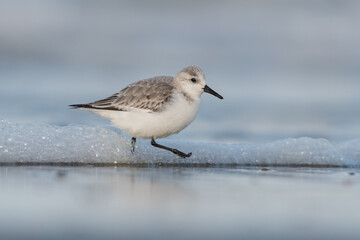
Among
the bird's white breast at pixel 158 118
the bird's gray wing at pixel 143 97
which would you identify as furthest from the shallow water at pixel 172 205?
the bird's gray wing at pixel 143 97

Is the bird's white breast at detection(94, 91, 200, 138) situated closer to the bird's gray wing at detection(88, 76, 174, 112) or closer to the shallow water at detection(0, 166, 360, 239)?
the bird's gray wing at detection(88, 76, 174, 112)

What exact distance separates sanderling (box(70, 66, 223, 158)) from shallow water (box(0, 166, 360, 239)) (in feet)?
2.64

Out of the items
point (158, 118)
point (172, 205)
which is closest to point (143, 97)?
point (158, 118)

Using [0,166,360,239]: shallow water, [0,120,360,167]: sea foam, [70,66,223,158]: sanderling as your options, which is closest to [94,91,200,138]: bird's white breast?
[70,66,223,158]: sanderling

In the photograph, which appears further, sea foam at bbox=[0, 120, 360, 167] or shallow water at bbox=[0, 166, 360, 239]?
sea foam at bbox=[0, 120, 360, 167]

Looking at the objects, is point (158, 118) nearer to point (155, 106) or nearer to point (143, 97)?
A: point (155, 106)

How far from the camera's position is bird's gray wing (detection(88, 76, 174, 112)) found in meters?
5.37

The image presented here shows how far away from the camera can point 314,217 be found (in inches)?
109

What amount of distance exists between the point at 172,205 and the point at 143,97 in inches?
102

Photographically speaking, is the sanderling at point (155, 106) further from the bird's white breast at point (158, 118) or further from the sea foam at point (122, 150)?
the sea foam at point (122, 150)

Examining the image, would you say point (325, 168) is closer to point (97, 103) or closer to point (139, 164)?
point (139, 164)

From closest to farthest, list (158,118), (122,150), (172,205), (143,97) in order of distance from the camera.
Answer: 1. (172,205)
2. (158,118)
3. (143,97)
4. (122,150)

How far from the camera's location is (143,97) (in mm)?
5453

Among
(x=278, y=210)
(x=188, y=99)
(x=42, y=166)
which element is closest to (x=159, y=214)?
(x=278, y=210)
